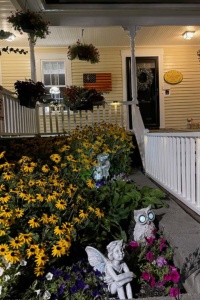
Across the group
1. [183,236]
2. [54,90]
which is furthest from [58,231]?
[54,90]

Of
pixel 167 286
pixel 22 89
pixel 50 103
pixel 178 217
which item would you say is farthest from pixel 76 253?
pixel 50 103

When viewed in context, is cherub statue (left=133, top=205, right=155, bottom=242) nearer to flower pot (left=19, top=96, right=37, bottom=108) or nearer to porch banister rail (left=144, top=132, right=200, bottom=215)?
porch banister rail (left=144, top=132, right=200, bottom=215)

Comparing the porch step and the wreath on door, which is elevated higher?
the wreath on door

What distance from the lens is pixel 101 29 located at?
680cm

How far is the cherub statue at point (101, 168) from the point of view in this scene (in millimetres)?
3230

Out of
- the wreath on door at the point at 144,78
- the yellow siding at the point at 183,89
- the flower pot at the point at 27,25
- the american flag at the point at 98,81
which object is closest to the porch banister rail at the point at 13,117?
the flower pot at the point at 27,25

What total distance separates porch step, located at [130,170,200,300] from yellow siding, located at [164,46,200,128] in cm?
592

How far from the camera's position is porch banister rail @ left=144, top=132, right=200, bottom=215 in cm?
258

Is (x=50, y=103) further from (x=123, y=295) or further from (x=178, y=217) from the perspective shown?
(x=123, y=295)

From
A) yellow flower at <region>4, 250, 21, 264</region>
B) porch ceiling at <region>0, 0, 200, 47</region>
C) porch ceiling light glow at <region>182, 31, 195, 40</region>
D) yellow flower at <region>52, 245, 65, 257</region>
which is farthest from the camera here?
porch ceiling light glow at <region>182, 31, 195, 40</region>

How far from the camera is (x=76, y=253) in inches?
82.1

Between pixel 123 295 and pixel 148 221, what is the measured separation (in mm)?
693

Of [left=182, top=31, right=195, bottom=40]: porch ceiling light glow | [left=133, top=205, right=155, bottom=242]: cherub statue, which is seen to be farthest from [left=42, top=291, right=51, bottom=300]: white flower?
[left=182, top=31, right=195, bottom=40]: porch ceiling light glow

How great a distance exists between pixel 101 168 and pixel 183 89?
20.4 ft
